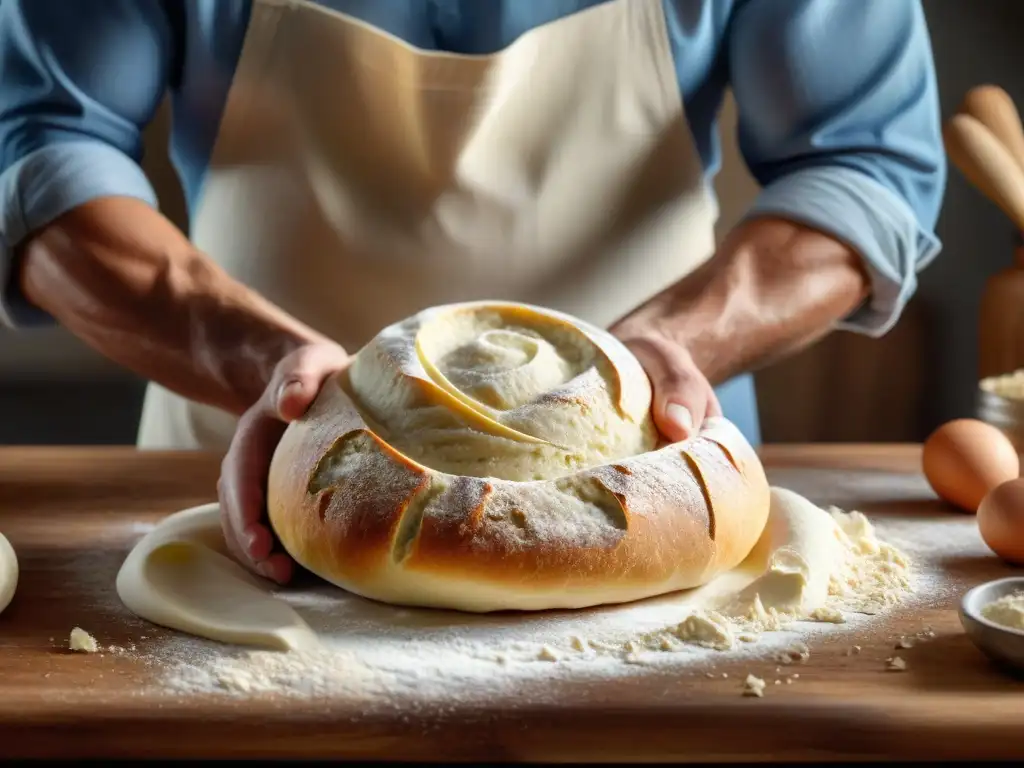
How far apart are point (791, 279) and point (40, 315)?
3.13ft

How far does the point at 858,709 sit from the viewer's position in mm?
805

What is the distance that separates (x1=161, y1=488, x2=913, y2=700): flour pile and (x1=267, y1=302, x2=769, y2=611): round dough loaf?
0.07 feet

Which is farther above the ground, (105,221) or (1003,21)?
(1003,21)

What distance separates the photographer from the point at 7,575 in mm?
1013

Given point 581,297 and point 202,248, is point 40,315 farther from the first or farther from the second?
point 581,297

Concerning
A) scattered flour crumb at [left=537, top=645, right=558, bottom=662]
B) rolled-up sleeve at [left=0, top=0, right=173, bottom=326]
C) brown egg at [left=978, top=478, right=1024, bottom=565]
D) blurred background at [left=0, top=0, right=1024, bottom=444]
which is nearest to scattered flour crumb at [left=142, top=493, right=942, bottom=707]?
scattered flour crumb at [left=537, top=645, right=558, bottom=662]

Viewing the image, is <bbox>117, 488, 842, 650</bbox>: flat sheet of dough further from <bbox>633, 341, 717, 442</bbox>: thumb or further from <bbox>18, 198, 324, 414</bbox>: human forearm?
<bbox>18, 198, 324, 414</bbox>: human forearm

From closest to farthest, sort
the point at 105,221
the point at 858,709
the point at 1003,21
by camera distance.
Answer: the point at 858,709, the point at 105,221, the point at 1003,21

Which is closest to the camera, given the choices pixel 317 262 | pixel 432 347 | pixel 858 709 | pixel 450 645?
pixel 858 709

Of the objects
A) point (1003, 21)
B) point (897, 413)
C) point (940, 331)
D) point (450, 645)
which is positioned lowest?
point (897, 413)

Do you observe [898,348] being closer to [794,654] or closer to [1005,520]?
[1005,520]

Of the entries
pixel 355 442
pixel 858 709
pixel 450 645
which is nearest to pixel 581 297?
pixel 355 442

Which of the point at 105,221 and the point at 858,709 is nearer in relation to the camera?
the point at 858,709

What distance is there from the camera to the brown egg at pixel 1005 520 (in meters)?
1.12
